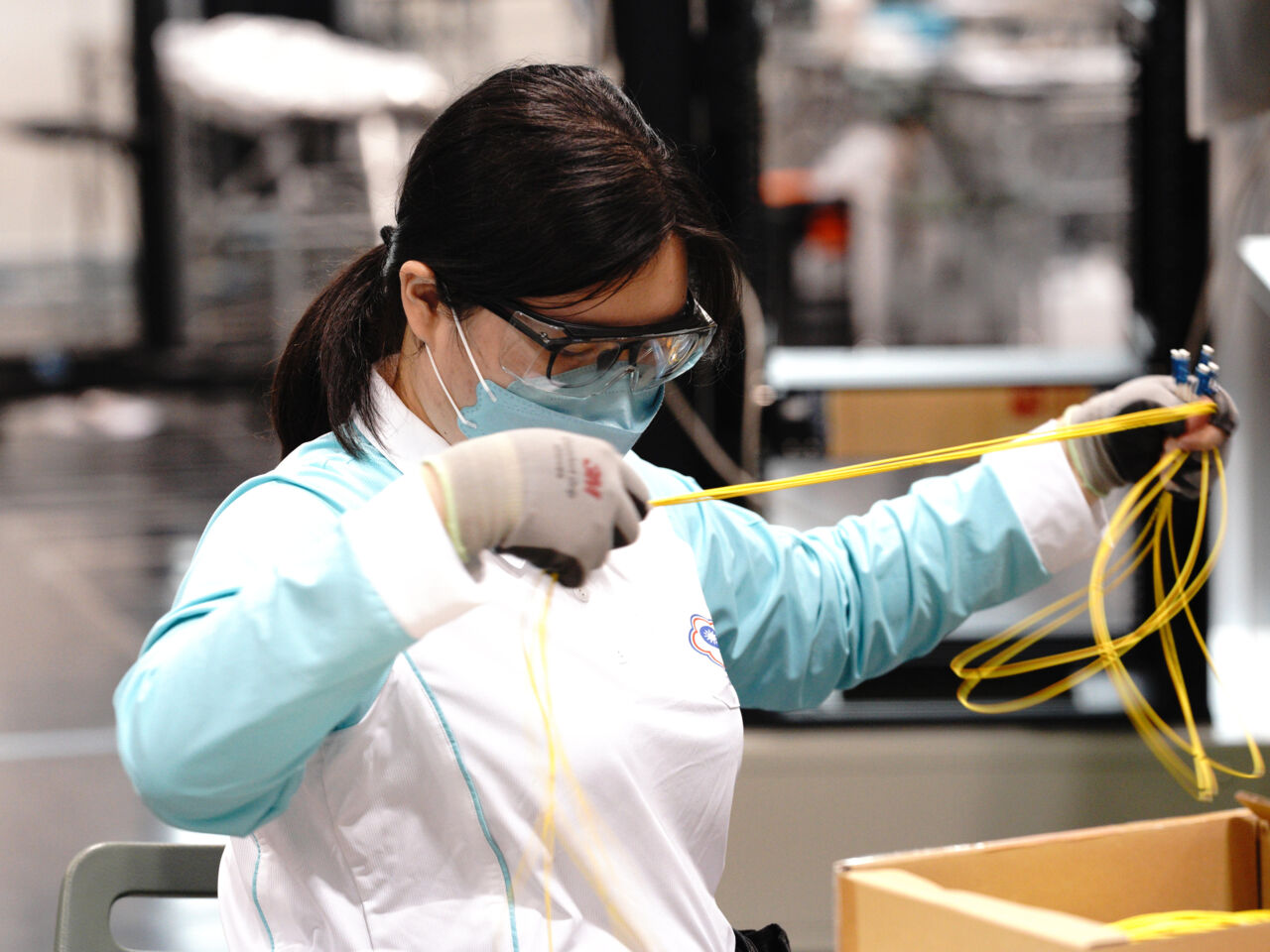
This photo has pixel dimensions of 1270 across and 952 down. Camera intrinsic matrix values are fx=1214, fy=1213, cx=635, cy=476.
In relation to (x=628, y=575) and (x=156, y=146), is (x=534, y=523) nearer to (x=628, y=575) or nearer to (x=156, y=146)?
(x=628, y=575)

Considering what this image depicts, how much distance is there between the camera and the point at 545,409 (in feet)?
3.47

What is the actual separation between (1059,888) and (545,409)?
560 millimetres

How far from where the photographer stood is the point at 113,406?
25.4 ft

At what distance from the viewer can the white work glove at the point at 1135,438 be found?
1.20 meters

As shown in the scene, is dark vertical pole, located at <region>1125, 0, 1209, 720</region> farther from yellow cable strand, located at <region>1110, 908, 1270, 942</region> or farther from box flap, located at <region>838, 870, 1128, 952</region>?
box flap, located at <region>838, 870, 1128, 952</region>

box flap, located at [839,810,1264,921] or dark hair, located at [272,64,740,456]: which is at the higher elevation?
dark hair, located at [272,64,740,456]

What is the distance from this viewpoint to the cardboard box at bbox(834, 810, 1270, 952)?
71 cm

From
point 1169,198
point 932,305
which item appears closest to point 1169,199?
point 1169,198

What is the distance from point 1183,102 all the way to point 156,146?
5863 millimetres

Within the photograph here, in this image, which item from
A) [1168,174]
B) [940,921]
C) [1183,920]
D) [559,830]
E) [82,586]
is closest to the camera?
[940,921]

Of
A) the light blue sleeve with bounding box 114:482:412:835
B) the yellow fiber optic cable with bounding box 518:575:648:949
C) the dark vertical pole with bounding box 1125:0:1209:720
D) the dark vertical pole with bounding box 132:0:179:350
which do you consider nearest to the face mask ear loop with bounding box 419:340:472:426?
the yellow fiber optic cable with bounding box 518:575:648:949

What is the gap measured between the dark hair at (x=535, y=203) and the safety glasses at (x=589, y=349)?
3cm

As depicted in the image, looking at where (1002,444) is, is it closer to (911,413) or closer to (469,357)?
(469,357)

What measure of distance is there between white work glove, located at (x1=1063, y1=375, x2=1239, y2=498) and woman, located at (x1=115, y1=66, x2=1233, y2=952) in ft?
0.06
